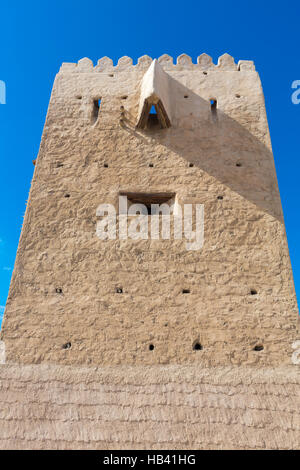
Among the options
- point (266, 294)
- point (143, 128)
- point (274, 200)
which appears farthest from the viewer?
point (143, 128)

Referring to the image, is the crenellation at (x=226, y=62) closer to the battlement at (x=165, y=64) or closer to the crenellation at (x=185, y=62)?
the battlement at (x=165, y=64)

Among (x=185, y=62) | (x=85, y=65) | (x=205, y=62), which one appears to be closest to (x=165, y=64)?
(x=185, y=62)

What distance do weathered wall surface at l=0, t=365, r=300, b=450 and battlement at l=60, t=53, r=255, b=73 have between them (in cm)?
620

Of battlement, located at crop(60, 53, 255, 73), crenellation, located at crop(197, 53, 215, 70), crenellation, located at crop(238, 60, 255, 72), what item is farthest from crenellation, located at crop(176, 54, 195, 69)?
crenellation, located at crop(238, 60, 255, 72)

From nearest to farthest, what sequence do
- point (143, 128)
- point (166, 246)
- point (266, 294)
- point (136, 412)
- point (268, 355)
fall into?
1. point (136, 412)
2. point (268, 355)
3. point (266, 294)
4. point (166, 246)
5. point (143, 128)

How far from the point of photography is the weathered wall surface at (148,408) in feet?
14.0

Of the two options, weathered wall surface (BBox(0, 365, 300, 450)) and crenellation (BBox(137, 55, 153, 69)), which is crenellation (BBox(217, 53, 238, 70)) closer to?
crenellation (BBox(137, 55, 153, 69))

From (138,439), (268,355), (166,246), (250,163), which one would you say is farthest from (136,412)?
(250,163)

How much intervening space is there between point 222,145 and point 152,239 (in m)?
2.42

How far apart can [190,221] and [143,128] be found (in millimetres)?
2263

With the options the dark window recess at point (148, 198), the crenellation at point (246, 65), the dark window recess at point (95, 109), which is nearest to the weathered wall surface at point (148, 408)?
the dark window recess at point (148, 198)

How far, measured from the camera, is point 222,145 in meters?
6.67

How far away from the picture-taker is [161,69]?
7.18 m
